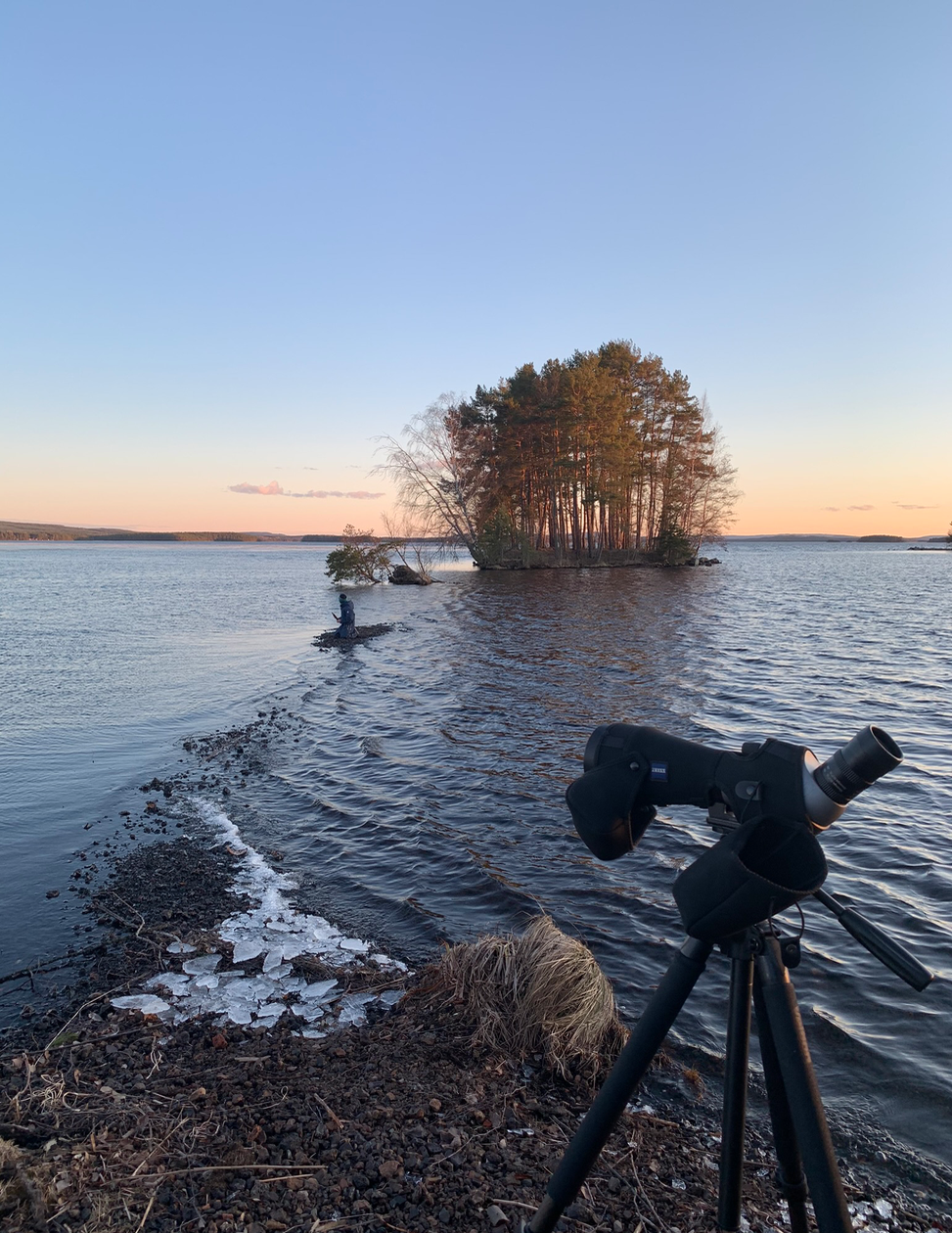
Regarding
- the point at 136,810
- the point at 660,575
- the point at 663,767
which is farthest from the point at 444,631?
the point at 660,575

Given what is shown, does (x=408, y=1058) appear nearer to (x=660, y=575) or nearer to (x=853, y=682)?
(x=853, y=682)

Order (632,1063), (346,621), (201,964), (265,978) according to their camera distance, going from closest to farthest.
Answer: (632,1063)
(265,978)
(201,964)
(346,621)

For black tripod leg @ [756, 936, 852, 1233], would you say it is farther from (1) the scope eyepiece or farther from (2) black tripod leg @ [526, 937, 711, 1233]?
(1) the scope eyepiece

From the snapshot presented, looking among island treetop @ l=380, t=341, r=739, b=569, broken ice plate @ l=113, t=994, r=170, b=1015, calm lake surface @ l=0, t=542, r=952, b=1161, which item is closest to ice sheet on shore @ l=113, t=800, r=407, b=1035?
broken ice plate @ l=113, t=994, r=170, b=1015

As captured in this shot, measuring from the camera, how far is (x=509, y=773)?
10242mm

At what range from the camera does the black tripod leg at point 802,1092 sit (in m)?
1.69

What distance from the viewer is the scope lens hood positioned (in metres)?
1.70

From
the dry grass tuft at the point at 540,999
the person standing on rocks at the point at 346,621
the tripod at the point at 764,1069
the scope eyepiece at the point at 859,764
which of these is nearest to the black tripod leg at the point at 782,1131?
the tripod at the point at 764,1069

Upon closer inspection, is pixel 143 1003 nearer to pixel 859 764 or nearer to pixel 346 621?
pixel 859 764

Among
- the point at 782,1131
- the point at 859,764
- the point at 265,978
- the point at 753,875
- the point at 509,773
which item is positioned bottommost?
the point at 509,773

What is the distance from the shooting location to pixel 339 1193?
280cm

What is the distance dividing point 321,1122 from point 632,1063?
2051 millimetres

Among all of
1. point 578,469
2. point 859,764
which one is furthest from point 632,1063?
point 578,469

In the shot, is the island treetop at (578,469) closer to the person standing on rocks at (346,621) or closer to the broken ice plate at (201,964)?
the person standing on rocks at (346,621)
